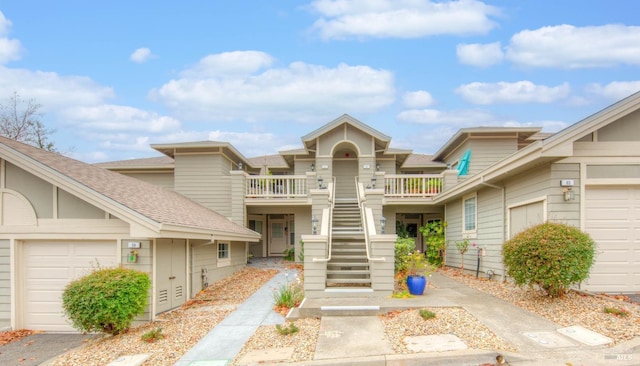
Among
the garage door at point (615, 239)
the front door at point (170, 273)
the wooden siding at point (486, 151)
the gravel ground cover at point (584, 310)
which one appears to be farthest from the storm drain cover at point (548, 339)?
the wooden siding at point (486, 151)

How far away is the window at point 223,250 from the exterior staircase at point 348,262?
3791mm

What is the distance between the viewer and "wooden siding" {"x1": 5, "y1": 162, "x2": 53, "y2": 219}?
26.0 ft

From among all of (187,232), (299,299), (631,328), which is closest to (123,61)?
(187,232)

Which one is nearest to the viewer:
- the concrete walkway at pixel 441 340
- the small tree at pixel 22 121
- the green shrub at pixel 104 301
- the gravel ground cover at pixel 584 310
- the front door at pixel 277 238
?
the concrete walkway at pixel 441 340

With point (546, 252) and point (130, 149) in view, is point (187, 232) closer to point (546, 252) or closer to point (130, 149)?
point (546, 252)

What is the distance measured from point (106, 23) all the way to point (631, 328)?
19.3 metres

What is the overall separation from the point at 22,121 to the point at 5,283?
79.2ft

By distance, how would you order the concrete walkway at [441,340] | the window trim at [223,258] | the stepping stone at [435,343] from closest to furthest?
the concrete walkway at [441,340], the stepping stone at [435,343], the window trim at [223,258]

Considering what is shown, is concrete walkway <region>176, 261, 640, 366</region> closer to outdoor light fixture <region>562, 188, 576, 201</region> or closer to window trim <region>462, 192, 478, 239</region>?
outdoor light fixture <region>562, 188, 576, 201</region>

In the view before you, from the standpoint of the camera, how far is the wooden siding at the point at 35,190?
7938 millimetres

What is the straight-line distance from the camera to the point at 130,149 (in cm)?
3534

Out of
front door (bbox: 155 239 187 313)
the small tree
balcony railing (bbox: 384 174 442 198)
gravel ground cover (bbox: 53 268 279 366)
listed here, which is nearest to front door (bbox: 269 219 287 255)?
balcony railing (bbox: 384 174 442 198)

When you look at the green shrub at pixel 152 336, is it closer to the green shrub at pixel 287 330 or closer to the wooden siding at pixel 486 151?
the green shrub at pixel 287 330

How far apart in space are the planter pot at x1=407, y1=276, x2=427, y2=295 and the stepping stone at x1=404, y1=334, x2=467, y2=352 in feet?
7.76
